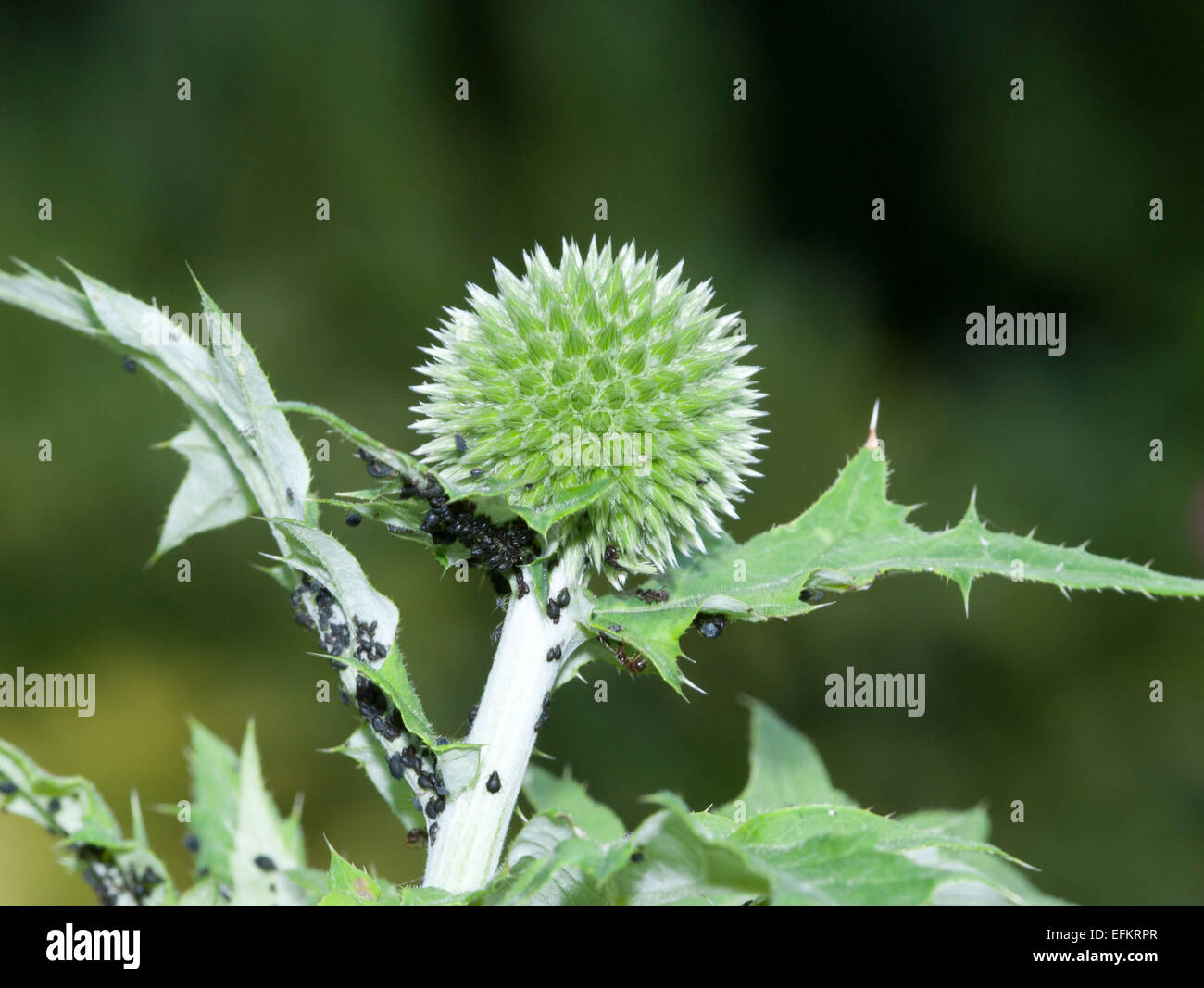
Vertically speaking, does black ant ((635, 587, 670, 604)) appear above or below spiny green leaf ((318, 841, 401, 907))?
above

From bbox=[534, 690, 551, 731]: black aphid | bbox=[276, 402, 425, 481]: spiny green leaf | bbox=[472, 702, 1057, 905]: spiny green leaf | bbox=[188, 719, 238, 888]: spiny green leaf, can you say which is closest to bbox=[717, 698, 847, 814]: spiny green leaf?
bbox=[534, 690, 551, 731]: black aphid

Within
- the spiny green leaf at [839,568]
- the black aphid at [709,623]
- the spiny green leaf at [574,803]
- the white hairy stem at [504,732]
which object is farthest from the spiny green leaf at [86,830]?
the black aphid at [709,623]

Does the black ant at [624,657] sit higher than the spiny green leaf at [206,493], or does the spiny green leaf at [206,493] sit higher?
the spiny green leaf at [206,493]

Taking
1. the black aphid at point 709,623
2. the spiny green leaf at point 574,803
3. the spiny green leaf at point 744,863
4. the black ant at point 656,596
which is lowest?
the spiny green leaf at point 574,803

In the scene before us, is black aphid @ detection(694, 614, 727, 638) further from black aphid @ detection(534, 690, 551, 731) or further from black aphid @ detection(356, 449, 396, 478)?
black aphid @ detection(356, 449, 396, 478)

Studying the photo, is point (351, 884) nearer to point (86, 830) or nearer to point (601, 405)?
point (86, 830)

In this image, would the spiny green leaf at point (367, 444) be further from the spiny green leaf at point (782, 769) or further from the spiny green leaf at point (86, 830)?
the spiny green leaf at point (782, 769)
